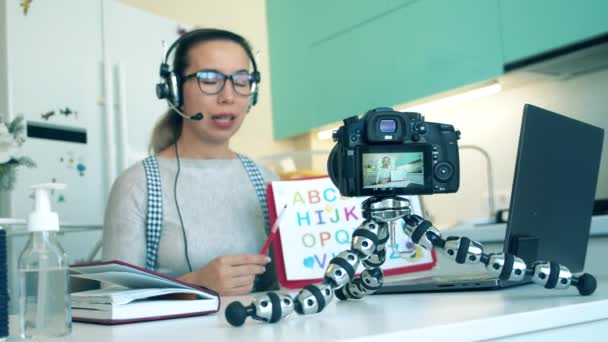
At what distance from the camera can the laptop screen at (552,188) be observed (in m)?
0.73

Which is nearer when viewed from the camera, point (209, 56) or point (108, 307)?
point (108, 307)

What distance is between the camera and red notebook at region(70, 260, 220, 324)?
0.70 m

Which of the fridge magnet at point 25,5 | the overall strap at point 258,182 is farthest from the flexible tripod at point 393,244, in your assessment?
the fridge magnet at point 25,5

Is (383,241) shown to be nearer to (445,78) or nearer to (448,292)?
(448,292)

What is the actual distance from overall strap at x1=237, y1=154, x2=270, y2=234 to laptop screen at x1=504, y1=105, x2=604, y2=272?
2.11 feet

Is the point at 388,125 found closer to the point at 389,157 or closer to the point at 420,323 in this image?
the point at 389,157

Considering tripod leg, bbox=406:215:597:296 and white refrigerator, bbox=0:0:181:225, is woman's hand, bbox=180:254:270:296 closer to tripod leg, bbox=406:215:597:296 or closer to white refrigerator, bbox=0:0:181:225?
tripod leg, bbox=406:215:597:296

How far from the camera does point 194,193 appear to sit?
1.30 metres

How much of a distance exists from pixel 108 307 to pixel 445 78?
1739 mm

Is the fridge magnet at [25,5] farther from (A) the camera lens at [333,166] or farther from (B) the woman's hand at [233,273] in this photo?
(A) the camera lens at [333,166]

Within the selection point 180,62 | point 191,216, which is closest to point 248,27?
point 180,62

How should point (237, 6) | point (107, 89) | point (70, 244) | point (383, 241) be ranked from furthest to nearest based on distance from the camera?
point (237, 6) < point (107, 89) < point (70, 244) < point (383, 241)

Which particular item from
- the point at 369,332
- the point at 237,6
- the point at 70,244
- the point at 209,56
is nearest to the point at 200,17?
the point at 237,6

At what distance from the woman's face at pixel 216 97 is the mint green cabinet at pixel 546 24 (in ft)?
3.33
